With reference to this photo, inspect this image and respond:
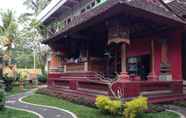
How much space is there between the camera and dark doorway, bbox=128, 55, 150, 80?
1345 centimetres

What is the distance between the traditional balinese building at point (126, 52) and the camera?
33.0ft

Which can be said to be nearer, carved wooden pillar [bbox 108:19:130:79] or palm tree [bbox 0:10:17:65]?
carved wooden pillar [bbox 108:19:130:79]

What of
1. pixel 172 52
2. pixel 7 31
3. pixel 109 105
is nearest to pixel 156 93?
pixel 172 52

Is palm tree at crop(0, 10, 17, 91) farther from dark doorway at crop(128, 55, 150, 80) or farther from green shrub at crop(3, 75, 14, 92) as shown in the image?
dark doorway at crop(128, 55, 150, 80)

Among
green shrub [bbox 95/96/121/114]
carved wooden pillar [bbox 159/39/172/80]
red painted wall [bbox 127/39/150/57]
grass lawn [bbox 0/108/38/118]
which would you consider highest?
red painted wall [bbox 127/39/150/57]

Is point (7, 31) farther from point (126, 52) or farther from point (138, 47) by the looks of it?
point (138, 47)

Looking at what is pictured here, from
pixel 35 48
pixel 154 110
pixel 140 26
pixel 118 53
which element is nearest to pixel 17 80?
pixel 35 48

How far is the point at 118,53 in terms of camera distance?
15062 mm

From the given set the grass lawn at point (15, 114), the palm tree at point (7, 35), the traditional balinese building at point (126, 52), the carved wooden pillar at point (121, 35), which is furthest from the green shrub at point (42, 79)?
the carved wooden pillar at point (121, 35)

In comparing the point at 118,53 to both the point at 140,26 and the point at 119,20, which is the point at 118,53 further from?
the point at 119,20

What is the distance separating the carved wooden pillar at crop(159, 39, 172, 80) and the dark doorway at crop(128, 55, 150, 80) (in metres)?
1.23

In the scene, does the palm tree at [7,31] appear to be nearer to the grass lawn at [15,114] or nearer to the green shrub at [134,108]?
the grass lawn at [15,114]

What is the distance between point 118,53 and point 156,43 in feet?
9.65

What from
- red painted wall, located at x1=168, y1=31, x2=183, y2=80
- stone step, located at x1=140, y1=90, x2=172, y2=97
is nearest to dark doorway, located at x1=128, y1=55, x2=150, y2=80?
red painted wall, located at x1=168, y1=31, x2=183, y2=80
